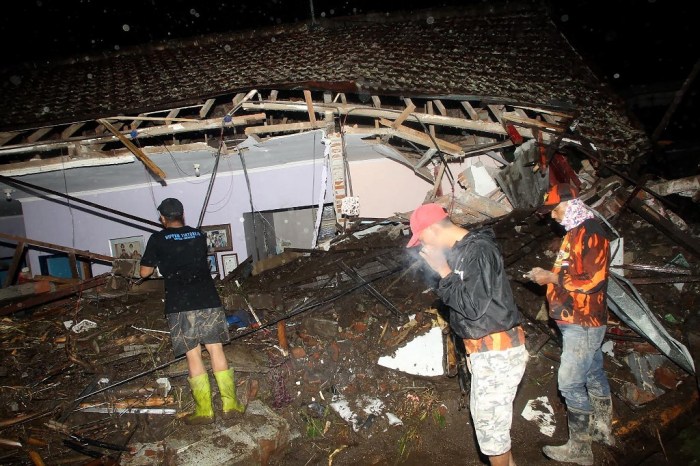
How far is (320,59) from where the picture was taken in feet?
26.3

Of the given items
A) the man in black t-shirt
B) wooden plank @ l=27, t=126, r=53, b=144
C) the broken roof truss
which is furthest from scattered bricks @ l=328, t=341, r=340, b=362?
wooden plank @ l=27, t=126, r=53, b=144

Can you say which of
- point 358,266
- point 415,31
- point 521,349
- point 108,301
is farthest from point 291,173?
point 521,349

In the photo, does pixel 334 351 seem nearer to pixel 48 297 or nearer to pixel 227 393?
→ pixel 227 393

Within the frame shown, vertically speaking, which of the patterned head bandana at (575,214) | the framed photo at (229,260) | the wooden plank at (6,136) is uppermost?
the wooden plank at (6,136)

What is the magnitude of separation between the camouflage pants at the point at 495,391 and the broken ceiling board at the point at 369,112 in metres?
5.00

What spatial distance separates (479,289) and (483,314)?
0.19 metres

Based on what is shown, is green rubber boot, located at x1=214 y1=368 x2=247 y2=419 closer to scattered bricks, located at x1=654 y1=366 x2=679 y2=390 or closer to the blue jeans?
the blue jeans

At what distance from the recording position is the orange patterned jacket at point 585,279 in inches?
131

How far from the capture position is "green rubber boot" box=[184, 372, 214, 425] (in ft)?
14.1

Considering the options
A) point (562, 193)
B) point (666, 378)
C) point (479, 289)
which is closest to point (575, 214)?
point (562, 193)

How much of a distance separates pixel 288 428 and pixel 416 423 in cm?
156

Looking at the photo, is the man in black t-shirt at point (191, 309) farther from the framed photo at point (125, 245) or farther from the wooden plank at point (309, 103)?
the framed photo at point (125, 245)

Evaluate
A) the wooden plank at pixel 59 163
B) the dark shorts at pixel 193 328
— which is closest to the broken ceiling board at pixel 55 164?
the wooden plank at pixel 59 163

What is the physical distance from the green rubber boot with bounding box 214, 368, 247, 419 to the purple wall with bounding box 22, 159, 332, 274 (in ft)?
18.9
